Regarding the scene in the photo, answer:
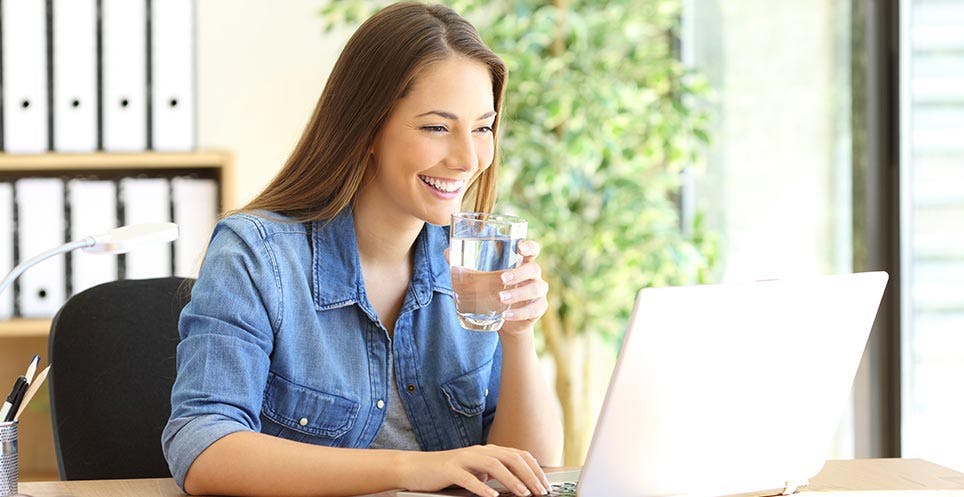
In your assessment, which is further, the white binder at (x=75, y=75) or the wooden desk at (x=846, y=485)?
the white binder at (x=75, y=75)

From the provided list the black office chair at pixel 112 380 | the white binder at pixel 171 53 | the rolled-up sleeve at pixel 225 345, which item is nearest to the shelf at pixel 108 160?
the white binder at pixel 171 53

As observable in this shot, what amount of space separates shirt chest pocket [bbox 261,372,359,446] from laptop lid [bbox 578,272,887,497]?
1.41 ft

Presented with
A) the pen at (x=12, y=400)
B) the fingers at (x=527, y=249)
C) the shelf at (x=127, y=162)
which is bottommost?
the pen at (x=12, y=400)

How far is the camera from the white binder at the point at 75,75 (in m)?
2.81

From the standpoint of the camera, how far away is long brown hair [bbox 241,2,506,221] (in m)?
1.55

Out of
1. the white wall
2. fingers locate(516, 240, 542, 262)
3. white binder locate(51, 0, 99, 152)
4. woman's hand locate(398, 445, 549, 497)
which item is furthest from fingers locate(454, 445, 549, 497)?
the white wall

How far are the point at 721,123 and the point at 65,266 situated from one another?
1724mm

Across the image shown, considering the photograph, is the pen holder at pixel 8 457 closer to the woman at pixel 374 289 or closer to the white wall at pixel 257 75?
the woman at pixel 374 289

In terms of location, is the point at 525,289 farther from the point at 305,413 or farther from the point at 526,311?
the point at 305,413

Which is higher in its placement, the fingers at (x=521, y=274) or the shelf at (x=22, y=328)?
the fingers at (x=521, y=274)

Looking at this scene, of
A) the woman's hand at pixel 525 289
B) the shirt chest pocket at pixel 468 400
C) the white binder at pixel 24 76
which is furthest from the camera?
the white binder at pixel 24 76

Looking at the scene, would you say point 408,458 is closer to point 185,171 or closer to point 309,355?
point 309,355

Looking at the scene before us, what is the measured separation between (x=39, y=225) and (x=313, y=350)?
5.12 ft

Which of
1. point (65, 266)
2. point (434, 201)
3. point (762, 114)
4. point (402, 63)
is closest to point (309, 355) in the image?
point (434, 201)
